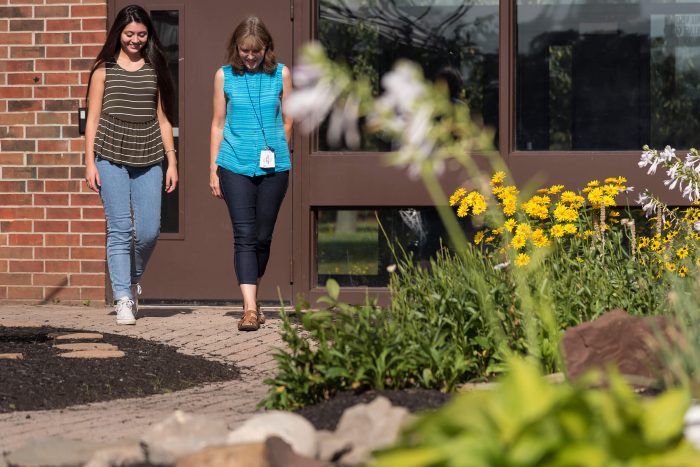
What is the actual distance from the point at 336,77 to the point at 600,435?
1031 mm

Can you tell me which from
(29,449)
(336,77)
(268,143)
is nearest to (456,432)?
(336,77)

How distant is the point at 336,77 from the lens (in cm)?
269

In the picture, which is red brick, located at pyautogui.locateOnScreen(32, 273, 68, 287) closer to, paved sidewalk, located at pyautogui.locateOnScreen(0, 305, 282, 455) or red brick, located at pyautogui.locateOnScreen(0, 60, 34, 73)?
paved sidewalk, located at pyautogui.locateOnScreen(0, 305, 282, 455)

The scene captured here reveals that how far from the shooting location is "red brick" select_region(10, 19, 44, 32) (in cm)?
830

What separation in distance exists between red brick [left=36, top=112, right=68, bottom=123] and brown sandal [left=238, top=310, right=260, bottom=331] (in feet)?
7.22

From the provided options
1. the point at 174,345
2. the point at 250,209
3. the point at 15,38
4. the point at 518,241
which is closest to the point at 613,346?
the point at 518,241

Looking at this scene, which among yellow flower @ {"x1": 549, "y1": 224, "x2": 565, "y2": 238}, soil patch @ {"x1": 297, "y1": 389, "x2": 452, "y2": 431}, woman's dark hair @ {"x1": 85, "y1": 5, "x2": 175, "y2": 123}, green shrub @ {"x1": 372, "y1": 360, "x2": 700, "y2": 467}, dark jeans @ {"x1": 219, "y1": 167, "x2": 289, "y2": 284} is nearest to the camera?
green shrub @ {"x1": 372, "y1": 360, "x2": 700, "y2": 467}

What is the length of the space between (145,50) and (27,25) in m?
1.44

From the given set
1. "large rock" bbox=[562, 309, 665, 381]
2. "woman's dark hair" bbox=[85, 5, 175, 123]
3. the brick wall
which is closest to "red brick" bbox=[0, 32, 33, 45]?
the brick wall

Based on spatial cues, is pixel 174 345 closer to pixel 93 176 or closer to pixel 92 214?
pixel 93 176

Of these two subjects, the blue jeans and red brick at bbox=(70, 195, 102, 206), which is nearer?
the blue jeans

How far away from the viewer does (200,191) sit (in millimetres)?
8281

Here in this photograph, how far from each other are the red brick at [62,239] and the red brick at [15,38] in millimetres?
1300

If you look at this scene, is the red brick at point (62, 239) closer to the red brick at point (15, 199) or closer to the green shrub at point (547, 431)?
the red brick at point (15, 199)
